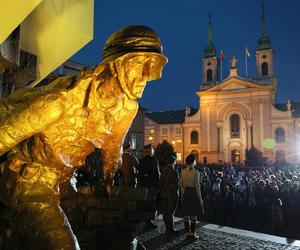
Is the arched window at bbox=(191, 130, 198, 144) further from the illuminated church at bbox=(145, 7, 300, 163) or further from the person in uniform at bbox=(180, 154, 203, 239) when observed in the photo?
the person in uniform at bbox=(180, 154, 203, 239)

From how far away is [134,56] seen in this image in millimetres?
2215

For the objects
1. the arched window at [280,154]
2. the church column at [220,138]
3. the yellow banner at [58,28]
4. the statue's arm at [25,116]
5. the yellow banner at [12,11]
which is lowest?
the statue's arm at [25,116]

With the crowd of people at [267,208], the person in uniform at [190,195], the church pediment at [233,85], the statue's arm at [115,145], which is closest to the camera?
the statue's arm at [115,145]

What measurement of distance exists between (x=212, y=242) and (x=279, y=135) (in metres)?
57.9

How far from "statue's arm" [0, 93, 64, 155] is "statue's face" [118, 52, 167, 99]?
47cm

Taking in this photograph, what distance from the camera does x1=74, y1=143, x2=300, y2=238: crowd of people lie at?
8.00m

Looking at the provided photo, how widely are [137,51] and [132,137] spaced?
45.4 meters

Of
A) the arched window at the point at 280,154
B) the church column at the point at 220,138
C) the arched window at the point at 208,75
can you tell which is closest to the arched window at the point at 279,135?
the arched window at the point at 280,154

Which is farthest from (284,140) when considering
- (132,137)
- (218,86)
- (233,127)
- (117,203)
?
(117,203)

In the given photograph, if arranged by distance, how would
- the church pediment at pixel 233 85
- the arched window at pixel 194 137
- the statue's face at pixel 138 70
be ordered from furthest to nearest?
1. the arched window at pixel 194 137
2. the church pediment at pixel 233 85
3. the statue's face at pixel 138 70

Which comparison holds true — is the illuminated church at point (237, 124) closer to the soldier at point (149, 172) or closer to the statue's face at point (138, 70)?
the soldier at point (149, 172)

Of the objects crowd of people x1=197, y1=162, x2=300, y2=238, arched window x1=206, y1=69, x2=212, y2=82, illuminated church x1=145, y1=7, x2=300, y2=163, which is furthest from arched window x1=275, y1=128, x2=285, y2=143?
crowd of people x1=197, y1=162, x2=300, y2=238

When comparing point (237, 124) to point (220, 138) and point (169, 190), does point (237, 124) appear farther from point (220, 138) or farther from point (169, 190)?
point (169, 190)

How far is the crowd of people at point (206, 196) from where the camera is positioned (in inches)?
315
